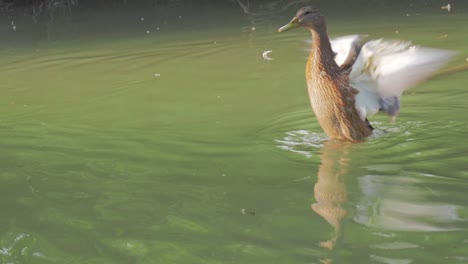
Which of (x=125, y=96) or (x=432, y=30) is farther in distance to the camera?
(x=432, y=30)

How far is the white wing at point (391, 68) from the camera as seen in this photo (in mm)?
5285

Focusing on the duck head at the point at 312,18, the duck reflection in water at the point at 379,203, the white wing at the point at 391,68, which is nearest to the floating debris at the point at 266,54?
the duck head at the point at 312,18

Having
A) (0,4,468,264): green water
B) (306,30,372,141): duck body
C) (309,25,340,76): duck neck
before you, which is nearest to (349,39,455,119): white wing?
(306,30,372,141): duck body

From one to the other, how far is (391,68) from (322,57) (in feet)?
2.24

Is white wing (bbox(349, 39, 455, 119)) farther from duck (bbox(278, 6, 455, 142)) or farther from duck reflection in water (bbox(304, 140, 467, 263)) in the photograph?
duck reflection in water (bbox(304, 140, 467, 263))

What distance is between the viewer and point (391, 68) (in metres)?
5.41

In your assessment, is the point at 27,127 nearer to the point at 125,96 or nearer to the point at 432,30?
the point at 125,96

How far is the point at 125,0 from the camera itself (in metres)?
20.0

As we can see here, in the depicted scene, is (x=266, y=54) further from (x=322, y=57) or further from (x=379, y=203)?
(x=379, y=203)

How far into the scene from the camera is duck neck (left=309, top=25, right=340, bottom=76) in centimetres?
589

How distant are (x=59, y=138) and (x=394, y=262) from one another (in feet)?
11.5

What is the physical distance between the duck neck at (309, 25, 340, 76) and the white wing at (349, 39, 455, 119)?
0.77 feet

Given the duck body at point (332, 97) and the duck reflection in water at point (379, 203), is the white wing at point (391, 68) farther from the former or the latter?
the duck reflection in water at point (379, 203)

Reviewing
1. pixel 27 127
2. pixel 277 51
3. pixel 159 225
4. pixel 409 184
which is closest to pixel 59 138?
pixel 27 127
